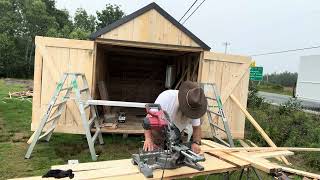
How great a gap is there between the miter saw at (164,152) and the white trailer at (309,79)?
2131cm

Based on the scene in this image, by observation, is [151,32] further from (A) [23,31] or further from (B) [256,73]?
(A) [23,31]

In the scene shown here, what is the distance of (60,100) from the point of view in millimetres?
7320

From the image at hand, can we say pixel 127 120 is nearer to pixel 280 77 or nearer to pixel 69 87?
pixel 69 87

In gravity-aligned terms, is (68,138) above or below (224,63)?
below

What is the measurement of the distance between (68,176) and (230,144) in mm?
5271

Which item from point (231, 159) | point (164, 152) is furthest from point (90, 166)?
point (231, 159)

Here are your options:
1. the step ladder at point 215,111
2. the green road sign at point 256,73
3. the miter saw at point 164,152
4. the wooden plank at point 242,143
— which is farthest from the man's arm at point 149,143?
the green road sign at point 256,73

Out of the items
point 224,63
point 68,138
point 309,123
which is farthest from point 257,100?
point 68,138

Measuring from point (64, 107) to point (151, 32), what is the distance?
2634 mm

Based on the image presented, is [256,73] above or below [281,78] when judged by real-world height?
above

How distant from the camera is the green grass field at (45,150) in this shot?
583 centimetres

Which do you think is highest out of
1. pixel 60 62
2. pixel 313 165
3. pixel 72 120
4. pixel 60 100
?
pixel 60 62

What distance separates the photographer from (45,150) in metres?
6.93

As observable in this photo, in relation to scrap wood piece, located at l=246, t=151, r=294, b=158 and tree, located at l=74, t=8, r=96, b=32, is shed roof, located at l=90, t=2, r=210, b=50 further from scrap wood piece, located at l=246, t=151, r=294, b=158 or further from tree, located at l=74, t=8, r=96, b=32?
tree, located at l=74, t=8, r=96, b=32
